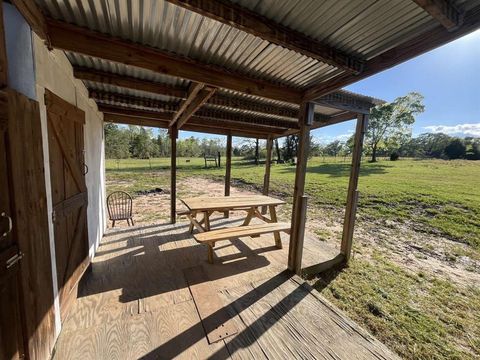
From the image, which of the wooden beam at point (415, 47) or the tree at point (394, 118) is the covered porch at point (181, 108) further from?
the tree at point (394, 118)

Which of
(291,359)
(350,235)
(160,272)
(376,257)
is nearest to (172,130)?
(160,272)

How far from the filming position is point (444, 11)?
123cm

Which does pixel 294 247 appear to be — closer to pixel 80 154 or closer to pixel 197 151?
pixel 80 154

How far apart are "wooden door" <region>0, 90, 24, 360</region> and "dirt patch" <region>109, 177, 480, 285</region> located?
375cm

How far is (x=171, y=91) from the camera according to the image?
2.85m

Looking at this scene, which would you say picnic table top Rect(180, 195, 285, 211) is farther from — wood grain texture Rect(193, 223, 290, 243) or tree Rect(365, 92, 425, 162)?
tree Rect(365, 92, 425, 162)

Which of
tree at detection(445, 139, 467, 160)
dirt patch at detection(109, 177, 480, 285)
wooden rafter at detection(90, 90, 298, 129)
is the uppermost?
tree at detection(445, 139, 467, 160)

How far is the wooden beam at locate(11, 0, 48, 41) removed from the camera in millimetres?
1248

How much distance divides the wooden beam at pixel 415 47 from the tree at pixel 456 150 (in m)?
50.0

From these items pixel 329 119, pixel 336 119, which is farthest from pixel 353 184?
pixel 329 119

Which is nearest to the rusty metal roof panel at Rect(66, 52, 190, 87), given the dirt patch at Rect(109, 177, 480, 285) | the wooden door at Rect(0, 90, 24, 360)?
the wooden door at Rect(0, 90, 24, 360)

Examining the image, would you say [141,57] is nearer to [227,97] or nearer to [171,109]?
[227,97]

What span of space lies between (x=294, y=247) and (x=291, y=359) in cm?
147

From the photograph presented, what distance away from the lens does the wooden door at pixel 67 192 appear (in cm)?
202
